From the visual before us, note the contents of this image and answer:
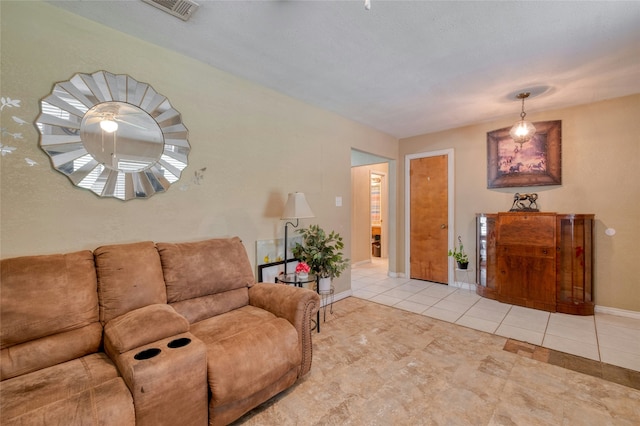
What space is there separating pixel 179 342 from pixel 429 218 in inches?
165

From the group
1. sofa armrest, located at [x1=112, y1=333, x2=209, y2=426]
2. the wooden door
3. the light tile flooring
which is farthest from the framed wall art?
sofa armrest, located at [x1=112, y1=333, x2=209, y2=426]

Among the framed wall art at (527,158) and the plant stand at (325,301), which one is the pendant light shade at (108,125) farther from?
the framed wall art at (527,158)

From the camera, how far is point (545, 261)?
3354 mm

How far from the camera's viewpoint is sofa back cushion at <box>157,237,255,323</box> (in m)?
1.96

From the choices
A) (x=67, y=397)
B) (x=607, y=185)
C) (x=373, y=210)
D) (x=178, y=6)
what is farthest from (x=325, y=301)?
(x=373, y=210)

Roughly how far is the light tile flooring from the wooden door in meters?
0.33

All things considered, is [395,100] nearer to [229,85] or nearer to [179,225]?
[229,85]

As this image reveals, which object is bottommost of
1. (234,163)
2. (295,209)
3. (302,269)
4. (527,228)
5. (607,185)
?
(302,269)

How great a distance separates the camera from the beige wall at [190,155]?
66.1 inches

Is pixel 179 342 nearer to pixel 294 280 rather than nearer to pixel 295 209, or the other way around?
pixel 294 280

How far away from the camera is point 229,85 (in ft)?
8.66

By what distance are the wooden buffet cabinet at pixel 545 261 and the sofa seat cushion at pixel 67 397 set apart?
407cm

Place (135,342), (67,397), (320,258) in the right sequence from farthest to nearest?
1. (320,258)
2. (135,342)
3. (67,397)

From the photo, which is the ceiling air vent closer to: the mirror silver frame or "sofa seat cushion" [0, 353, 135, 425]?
the mirror silver frame
